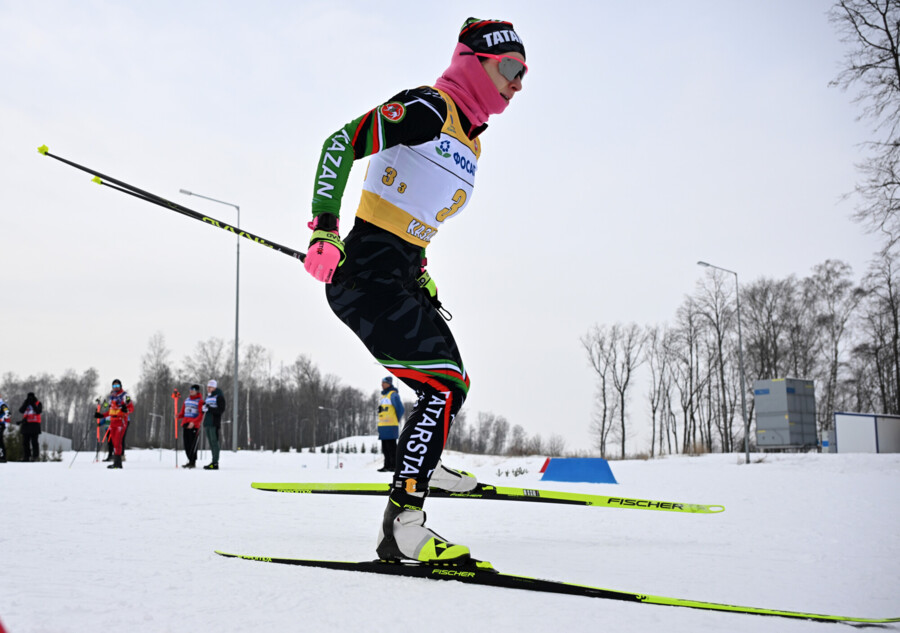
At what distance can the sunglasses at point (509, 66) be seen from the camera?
2717mm

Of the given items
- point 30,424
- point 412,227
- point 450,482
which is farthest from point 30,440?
point 412,227

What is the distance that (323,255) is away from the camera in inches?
89.7

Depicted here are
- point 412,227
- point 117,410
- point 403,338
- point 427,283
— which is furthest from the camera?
point 117,410

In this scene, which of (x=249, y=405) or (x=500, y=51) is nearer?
(x=500, y=51)

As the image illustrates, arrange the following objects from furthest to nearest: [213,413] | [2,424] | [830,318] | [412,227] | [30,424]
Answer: [830,318]
[30,424]
[2,424]
[213,413]
[412,227]

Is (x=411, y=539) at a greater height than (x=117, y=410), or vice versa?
(x=117, y=410)

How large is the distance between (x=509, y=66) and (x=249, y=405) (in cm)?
6355

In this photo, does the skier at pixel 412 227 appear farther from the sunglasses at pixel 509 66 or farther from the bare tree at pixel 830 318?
the bare tree at pixel 830 318

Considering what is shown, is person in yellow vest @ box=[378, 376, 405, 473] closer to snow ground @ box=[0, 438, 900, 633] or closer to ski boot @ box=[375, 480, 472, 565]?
snow ground @ box=[0, 438, 900, 633]

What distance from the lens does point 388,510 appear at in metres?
2.39

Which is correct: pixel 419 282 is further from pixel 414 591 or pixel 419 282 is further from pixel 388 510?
pixel 414 591

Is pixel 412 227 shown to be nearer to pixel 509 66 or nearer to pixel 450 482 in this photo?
pixel 509 66

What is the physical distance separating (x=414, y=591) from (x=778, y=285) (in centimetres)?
4909

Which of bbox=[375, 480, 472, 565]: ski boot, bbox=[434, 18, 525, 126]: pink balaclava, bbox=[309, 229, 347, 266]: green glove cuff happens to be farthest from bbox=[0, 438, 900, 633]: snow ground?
bbox=[434, 18, 525, 126]: pink balaclava
